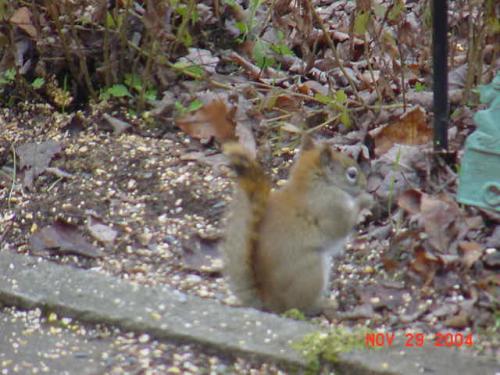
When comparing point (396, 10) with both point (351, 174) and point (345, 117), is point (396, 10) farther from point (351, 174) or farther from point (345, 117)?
point (351, 174)

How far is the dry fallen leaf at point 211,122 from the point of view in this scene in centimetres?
508

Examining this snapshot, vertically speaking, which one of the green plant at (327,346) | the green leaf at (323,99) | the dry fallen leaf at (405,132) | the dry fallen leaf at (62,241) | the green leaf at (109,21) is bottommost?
the dry fallen leaf at (62,241)

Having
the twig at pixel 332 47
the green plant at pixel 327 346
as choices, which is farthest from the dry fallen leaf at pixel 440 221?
the twig at pixel 332 47

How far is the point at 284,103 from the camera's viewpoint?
5355 millimetres

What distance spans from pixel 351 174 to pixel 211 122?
3.79 ft

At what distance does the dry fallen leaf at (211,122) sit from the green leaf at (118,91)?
0.43m

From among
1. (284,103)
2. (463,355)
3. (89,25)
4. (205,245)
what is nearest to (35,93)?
(89,25)

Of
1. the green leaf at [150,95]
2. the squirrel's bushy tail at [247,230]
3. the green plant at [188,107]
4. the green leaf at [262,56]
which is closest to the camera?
the squirrel's bushy tail at [247,230]

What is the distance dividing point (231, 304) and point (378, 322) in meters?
0.52

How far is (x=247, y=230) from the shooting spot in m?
3.77

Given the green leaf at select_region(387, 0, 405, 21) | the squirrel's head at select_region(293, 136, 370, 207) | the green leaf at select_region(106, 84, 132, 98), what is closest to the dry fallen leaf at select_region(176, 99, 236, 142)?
the green leaf at select_region(106, 84, 132, 98)

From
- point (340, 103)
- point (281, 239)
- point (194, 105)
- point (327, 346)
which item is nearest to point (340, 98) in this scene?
point (340, 103)

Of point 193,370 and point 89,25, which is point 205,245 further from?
point 89,25

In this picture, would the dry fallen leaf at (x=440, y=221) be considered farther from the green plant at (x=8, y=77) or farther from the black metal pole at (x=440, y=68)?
the green plant at (x=8, y=77)
